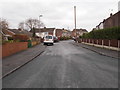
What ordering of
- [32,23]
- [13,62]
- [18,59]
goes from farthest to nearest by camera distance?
[32,23]
[18,59]
[13,62]

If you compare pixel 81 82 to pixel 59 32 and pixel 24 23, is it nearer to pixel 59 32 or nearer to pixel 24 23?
pixel 24 23

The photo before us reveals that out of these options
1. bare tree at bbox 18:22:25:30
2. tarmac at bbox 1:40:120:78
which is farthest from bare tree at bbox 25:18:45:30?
tarmac at bbox 1:40:120:78

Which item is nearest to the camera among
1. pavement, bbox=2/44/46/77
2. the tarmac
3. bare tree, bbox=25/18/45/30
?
pavement, bbox=2/44/46/77

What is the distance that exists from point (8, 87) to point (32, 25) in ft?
217

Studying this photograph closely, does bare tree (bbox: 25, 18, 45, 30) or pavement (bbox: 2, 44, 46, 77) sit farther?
bare tree (bbox: 25, 18, 45, 30)

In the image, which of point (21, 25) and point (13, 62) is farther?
point (21, 25)

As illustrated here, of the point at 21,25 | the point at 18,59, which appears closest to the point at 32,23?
the point at 21,25

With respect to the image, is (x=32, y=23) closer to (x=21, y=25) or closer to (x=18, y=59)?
(x=21, y=25)

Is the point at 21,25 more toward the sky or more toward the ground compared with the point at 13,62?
more toward the sky

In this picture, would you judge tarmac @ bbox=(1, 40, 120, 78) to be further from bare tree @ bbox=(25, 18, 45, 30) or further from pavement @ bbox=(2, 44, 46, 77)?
bare tree @ bbox=(25, 18, 45, 30)

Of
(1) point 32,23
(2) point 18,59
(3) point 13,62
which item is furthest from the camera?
(1) point 32,23

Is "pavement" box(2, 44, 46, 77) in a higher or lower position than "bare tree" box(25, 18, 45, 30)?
lower

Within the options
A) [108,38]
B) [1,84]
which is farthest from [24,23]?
→ [1,84]

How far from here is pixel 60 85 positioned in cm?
557
